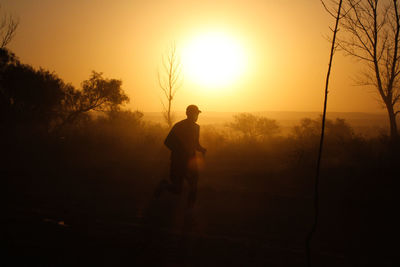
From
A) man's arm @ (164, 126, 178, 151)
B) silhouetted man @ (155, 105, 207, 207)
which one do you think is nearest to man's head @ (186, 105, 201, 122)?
silhouetted man @ (155, 105, 207, 207)

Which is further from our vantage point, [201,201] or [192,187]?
[201,201]

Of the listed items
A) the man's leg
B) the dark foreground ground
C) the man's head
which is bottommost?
the dark foreground ground

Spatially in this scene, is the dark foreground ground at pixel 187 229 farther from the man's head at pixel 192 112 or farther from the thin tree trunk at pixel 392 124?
the thin tree trunk at pixel 392 124

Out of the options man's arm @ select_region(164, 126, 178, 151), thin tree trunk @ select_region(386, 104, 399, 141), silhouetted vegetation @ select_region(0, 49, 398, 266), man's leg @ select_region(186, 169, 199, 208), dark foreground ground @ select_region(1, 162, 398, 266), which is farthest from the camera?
thin tree trunk @ select_region(386, 104, 399, 141)

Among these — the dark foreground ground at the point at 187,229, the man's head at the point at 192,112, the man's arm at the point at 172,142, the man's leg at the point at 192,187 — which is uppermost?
the man's head at the point at 192,112

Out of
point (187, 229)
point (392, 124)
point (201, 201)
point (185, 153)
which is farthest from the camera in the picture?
point (392, 124)

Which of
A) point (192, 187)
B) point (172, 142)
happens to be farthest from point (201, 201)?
point (172, 142)

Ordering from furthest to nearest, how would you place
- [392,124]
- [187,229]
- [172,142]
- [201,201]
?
[392,124] → [201,201] → [172,142] → [187,229]

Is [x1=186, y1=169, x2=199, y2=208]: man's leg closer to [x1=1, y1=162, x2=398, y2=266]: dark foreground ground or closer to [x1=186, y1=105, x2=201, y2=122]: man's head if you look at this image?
[x1=1, y1=162, x2=398, y2=266]: dark foreground ground

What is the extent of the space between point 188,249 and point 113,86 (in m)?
23.8

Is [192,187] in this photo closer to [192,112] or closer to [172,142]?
[172,142]

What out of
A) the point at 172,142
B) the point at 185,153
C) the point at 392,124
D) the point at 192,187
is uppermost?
the point at 392,124

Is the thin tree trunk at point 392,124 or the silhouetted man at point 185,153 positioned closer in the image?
the silhouetted man at point 185,153

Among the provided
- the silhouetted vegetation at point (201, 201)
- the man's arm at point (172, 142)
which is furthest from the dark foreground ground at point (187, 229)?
the man's arm at point (172, 142)
